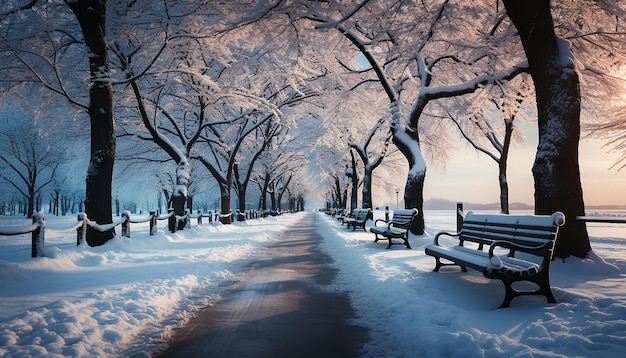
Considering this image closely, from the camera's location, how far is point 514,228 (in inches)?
204

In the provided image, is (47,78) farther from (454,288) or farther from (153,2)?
(454,288)

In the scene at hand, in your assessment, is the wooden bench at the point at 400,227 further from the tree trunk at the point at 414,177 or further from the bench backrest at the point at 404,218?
the tree trunk at the point at 414,177

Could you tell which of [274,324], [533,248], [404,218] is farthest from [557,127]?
[274,324]

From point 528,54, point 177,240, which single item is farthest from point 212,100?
point 528,54

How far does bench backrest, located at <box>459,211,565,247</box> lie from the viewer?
4.34m

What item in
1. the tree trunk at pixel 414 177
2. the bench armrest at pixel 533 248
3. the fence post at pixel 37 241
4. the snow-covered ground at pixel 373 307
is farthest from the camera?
the tree trunk at pixel 414 177

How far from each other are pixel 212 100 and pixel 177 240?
6455 millimetres

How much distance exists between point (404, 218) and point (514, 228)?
521 cm

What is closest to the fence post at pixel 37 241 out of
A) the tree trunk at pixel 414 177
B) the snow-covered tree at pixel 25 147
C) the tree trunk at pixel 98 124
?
the tree trunk at pixel 98 124

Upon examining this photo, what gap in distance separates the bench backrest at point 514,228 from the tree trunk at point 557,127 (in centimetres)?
135

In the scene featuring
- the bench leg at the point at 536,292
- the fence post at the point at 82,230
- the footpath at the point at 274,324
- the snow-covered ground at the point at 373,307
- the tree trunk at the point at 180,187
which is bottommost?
the footpath at the point at 274,324

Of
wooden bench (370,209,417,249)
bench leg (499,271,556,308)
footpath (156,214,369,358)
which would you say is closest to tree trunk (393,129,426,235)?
wooden bench (370,209,417,249)

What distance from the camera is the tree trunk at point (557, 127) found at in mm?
6309

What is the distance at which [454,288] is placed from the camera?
5.11 meters
